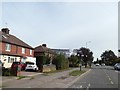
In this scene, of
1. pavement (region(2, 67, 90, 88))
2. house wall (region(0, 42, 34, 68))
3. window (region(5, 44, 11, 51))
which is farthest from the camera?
window (region(5, 44, 11, 51))

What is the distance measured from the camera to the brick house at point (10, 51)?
43.6 meters

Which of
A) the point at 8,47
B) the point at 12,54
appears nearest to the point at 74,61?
the point at 12,54

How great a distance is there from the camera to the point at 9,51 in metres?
46.6

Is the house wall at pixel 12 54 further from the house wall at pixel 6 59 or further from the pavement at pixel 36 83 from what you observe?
the pavement at pixel 36 83

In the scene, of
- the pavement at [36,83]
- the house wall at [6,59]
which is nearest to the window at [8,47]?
the house wall at [6,59]

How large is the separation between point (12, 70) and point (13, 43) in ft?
67.4

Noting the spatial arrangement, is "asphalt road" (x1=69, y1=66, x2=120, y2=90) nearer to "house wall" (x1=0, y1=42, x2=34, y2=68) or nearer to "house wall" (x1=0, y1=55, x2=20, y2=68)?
"house wall" (x1=0, y1=55, x2=20, y2=68)

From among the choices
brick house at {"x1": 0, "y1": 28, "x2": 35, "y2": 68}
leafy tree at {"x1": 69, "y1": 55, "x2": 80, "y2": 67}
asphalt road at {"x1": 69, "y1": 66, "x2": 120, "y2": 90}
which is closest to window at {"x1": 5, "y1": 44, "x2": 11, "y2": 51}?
brick house at {"x1": 0, "y1": 28, "x2": 35, "y2": 68}

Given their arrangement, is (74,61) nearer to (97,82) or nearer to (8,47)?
(8,47)

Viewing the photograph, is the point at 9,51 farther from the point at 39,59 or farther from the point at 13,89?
the point at 13,89

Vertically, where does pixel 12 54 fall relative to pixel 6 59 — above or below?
above

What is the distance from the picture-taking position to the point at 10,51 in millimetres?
46938

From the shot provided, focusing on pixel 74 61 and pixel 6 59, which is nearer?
pixel 6 59

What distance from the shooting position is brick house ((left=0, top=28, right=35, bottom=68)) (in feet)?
143
